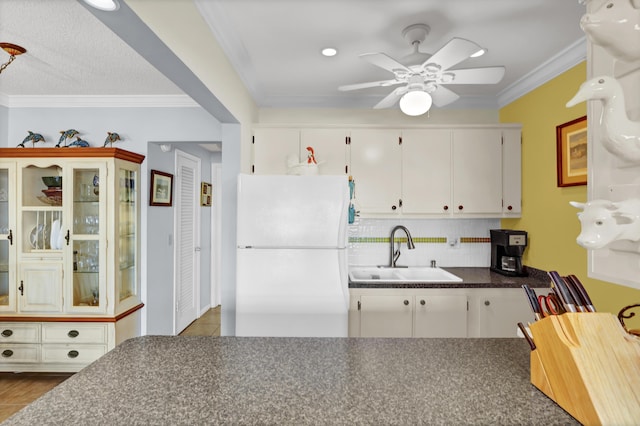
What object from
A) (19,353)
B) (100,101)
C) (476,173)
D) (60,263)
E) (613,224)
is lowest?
(19,353)

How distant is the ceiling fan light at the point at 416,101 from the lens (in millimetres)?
2037

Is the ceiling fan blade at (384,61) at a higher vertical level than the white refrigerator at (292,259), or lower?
higher

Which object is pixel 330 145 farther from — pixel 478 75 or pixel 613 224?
pixel 613 224

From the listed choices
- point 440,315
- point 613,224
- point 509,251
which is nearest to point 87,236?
point 440,315

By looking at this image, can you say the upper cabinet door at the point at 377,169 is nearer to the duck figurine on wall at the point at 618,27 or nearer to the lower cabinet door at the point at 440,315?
Result: the lower cabinet door at the point at 440,315

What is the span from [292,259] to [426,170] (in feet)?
4.89

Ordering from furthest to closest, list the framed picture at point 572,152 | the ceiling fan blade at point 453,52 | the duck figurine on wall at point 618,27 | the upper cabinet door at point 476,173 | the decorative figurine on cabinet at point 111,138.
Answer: the decorative figurine on cabinet at point 111,138 → the upper cabinet door at point 476,173 → the framed picture at point 572,152 → the ceiling fan blade at point 453,52 → the duck figurine on wall at point 618,27

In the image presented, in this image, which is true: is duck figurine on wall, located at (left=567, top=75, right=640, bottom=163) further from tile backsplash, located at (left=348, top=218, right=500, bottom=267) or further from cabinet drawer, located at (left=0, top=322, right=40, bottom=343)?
cabinet drawer, located at (left=0, top=322, right=40, bottom=343)

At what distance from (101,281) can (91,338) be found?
0.48 m

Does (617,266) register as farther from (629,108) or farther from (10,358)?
(10,358)

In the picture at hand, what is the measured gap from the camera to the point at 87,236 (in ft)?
9.66

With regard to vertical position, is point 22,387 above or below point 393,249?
below

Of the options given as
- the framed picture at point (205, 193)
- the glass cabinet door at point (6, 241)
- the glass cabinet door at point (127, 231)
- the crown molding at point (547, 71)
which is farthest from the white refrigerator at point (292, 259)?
the framed picture at point (205, 193)

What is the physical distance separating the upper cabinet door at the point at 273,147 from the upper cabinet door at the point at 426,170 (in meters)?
0.97
